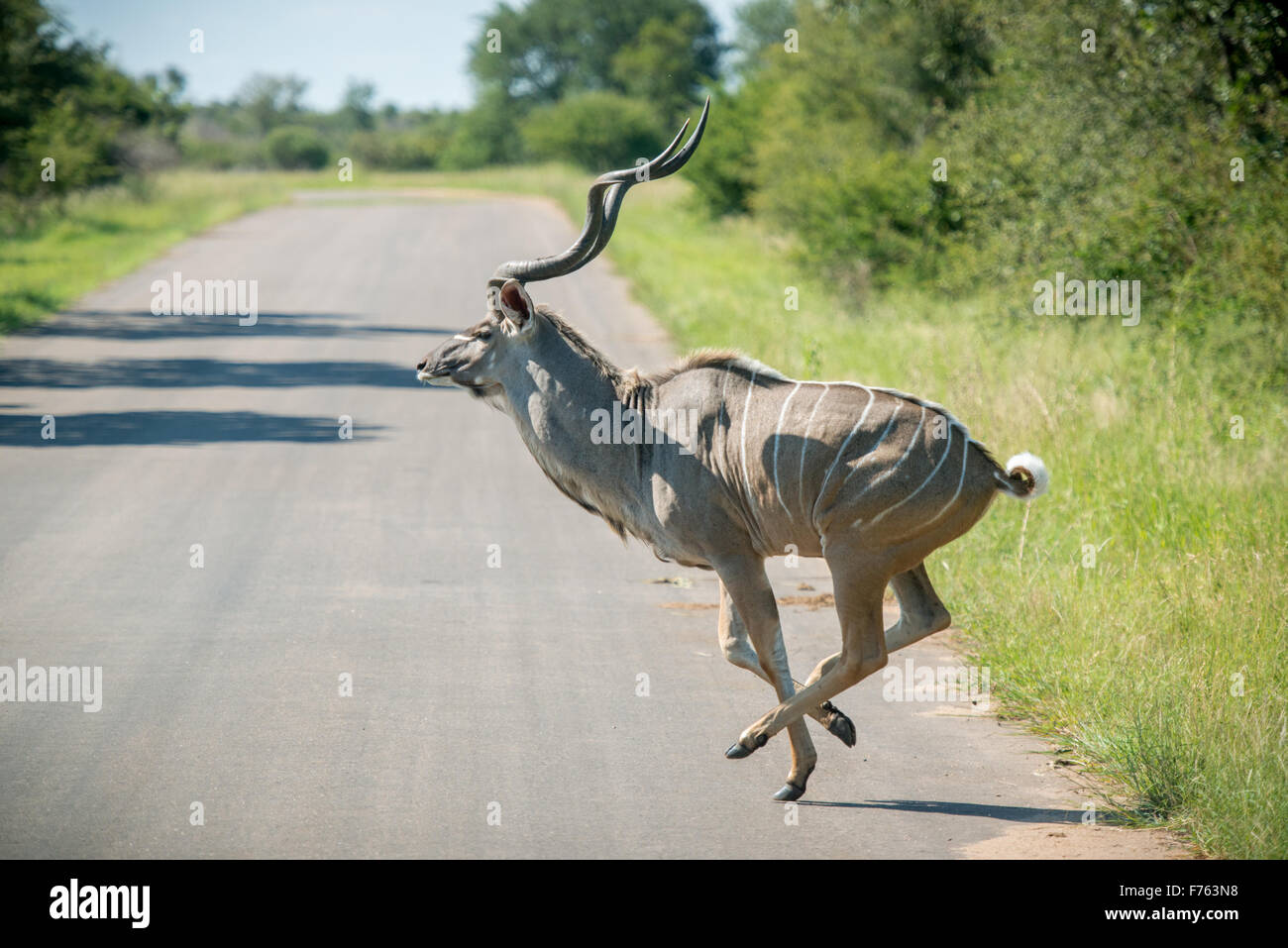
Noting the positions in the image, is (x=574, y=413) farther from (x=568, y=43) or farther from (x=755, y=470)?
(x=568, y=43)

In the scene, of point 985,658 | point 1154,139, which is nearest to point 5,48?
point 1154,139

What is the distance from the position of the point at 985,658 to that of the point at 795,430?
7.96ft

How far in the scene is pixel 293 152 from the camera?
297 ft

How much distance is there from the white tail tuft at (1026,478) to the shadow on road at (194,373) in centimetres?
1233

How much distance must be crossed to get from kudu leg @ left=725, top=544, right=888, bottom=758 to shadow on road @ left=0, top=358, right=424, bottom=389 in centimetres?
1209

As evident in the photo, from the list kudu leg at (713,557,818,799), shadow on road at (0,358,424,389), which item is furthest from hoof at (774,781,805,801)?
shadow on road at (0,358,424,389)

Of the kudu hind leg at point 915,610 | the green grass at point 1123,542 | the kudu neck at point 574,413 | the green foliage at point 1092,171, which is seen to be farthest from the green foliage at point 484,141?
the kudu hind leg at point 915,610

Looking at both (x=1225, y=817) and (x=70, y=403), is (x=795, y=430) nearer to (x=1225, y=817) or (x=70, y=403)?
(x=1225, y=817)

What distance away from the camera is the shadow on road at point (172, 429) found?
13.6 meters

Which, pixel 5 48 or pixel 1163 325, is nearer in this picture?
pixel 1163 325

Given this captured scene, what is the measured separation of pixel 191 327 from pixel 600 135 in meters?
40.6
